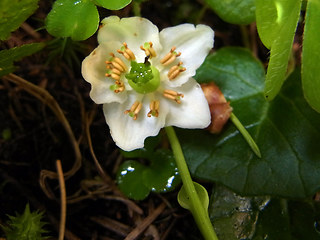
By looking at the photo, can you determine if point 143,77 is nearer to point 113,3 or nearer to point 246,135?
point 113,3

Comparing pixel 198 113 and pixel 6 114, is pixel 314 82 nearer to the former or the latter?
pixel 198 113

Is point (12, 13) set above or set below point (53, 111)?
above

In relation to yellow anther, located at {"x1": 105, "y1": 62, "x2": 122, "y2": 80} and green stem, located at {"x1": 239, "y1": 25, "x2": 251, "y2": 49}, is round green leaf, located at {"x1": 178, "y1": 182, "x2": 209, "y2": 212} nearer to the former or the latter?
yellow anther, located at {"x1": 105, "y1": 62, "x2": 122, "y2": 80}

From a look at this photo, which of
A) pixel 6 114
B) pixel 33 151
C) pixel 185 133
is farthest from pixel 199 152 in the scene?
pixel 6 114

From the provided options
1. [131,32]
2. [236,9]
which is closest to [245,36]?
[236,9]

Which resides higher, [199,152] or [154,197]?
[199,152]
